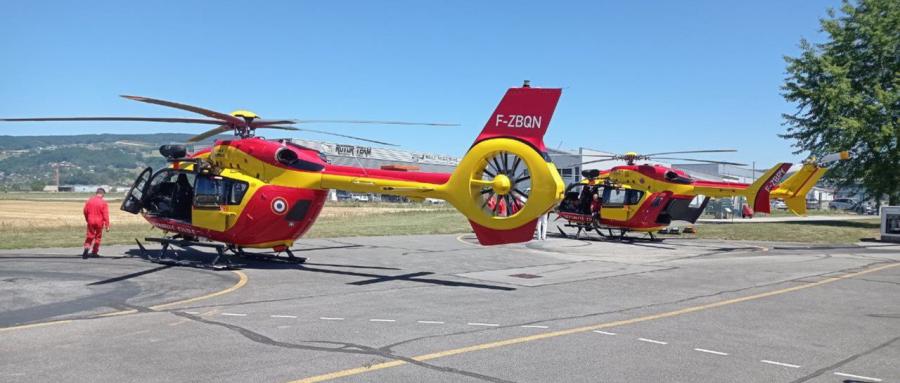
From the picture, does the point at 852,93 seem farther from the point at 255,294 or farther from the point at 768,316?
the point at 255,294

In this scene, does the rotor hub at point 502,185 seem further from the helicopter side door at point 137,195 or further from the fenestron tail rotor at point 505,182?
the helicopter side door at point 137,195

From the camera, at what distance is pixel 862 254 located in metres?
22.8

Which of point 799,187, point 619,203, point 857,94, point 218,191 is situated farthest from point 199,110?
point 857,94

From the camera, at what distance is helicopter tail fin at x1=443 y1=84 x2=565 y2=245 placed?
12.9m

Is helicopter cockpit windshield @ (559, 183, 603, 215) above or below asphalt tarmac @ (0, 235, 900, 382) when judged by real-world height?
above

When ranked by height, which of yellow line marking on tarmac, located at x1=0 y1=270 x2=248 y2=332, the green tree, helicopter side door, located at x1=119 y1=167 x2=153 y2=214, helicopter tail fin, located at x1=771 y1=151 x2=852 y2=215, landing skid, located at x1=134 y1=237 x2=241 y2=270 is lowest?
yellow line marking on tarmac, located at x1=0 y1=270 x2=248 y2=332

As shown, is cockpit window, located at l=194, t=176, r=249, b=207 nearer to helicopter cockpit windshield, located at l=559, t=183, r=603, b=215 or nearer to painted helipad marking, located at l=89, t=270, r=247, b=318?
painted helipad marking, located at l=89, t=270, r=247, b=318

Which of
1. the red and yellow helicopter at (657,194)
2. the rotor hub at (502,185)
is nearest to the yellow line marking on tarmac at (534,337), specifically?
the rotor hub at (502,185)

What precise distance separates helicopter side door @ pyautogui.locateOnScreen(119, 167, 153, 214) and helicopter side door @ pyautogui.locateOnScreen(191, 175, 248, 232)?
7.61ft

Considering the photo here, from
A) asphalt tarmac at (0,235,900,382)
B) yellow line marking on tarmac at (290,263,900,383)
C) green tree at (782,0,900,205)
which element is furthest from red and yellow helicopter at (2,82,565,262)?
green tree at (782,0,900,205)

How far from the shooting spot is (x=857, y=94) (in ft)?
131

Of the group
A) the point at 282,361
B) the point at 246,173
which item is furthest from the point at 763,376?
the point at 246,173

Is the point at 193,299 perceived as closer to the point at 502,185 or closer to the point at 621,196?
the point at 502,185

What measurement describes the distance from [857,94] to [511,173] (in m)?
36.0
